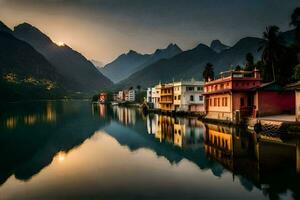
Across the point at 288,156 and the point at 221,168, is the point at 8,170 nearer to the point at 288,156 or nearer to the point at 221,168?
the point at 221,168

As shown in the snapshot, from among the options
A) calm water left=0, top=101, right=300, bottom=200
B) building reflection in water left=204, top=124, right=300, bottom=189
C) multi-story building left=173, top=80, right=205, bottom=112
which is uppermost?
multi-story building left=173, top=80, right=205, bottom=112

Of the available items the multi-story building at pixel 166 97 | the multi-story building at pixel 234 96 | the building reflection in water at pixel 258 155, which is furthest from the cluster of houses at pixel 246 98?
the multi-story building at pixel 166 97

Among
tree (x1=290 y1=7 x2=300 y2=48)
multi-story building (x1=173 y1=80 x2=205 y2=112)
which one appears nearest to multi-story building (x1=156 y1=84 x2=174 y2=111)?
multi-story building (x1=173 y1=80 x2=205 y2=112)

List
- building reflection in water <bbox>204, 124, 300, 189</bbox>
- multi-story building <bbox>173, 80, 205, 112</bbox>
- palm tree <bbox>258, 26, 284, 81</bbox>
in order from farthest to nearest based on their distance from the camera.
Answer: multi-story building <bbox>173, 80, 205, 112</bbox>, palm tree <bbox>258, 26, 284, 81</bbox>, building reflection in water <bbox>204, 124, 300, 189</bbox>

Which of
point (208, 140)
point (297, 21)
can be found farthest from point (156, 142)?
point (297, 21)

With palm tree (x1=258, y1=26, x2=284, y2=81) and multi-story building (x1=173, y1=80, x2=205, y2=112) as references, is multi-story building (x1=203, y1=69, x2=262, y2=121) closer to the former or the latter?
palm tree (x1=258, y1=26, x2=284, y2=81)

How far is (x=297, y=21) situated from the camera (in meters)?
63.7

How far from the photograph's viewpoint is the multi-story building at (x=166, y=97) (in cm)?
9030

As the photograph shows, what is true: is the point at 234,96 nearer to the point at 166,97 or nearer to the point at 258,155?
the point at 258,155

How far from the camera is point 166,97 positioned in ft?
310

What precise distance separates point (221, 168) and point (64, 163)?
45.6 feet

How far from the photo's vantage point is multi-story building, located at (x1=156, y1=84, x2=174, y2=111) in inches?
3555

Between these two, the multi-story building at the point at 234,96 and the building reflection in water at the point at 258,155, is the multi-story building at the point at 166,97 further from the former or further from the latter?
the building reflection in water at the point at 258,155

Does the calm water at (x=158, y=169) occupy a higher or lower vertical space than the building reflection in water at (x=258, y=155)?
lower
